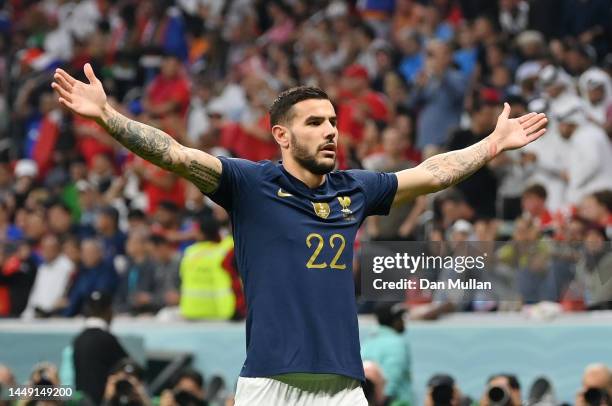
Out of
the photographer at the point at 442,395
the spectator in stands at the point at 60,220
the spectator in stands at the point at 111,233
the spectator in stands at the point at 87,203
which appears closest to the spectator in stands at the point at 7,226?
the spectator in stands at the point at 60,220

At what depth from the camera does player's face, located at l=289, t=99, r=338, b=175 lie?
5766 mm

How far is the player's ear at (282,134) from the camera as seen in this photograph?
584cm

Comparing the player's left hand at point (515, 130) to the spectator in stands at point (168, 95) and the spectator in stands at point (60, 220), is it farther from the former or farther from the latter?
the spectator in stands at point (168, 95)

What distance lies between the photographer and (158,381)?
11297mm

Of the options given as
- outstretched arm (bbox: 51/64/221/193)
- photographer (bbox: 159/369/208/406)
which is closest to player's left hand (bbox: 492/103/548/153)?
outstretched arm (bbox: 51/64/221/193)

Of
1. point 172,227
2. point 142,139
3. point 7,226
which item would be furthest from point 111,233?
point 142,139

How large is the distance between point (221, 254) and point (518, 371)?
2879mm

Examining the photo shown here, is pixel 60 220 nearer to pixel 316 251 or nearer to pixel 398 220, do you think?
pixel 398 220

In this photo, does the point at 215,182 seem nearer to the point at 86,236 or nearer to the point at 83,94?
the point at 83,94

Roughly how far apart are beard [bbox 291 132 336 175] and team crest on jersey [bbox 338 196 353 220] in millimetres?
155

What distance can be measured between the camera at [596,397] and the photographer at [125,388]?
113 inches

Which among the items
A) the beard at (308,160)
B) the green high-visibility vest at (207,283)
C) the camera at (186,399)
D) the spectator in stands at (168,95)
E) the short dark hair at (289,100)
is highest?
the spectator in stands at (168,95)

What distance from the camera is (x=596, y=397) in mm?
8562

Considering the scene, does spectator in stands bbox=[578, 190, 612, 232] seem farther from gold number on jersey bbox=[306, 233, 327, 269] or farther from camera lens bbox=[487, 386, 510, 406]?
gold number on jersey bbox=[306, 233, 327, 269]
